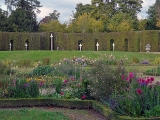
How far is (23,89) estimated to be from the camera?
30.4 feet

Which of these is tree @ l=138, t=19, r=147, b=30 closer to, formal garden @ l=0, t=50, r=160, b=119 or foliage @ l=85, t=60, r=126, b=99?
formal garden @ l=0, t=50, r=160, b=119

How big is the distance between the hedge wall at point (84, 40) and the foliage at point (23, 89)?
83.3 ft

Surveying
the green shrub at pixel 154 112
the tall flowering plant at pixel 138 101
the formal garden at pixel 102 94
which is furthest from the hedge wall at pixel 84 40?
the green shrub at pixel 154 112

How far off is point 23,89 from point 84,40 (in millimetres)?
25968

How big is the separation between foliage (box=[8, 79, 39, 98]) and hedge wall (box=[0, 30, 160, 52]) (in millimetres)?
25392

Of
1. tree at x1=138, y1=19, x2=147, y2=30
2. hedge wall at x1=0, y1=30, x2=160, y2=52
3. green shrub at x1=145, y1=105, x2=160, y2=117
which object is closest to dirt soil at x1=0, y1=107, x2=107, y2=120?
green shrub at x1=145, y1=105, x2=160, y2=117

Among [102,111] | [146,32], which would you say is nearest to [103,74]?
[102,111]

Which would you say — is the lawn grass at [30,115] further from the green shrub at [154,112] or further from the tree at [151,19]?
the tree at [151,19]

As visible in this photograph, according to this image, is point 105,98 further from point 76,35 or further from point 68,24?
point 68,24

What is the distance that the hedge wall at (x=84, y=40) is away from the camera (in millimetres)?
33656

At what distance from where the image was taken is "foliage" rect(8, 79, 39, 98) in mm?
9156

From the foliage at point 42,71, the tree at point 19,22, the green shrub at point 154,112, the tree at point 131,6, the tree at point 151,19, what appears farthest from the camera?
the tree at point 151,19

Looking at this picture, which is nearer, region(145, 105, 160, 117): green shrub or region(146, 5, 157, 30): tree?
region(145, 105, 160, 117): green shrub

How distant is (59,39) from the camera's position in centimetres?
3488
